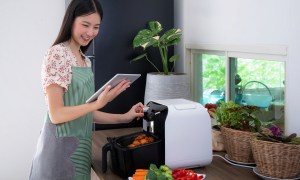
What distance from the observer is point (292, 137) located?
1.49 meters

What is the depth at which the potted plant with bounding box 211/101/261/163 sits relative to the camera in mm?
1690

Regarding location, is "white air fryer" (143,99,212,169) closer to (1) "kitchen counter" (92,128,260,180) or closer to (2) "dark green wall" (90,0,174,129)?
(1) "kitchen counter" (92,128,260,180)

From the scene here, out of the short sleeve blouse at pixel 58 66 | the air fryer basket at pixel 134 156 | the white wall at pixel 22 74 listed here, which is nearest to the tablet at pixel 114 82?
the short sleeve blouse at pixel 58 66

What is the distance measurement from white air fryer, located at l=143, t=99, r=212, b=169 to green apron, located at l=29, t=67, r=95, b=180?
35cm

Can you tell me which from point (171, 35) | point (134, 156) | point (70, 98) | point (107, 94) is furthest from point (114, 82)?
point (171, 35)

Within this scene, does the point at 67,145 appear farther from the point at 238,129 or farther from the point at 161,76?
the point at 161,76

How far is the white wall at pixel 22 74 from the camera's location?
2898mm

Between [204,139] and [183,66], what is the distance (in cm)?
113

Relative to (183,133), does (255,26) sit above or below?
above

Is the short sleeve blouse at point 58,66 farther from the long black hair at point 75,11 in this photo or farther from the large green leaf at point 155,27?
the large green leaf at point 155,27

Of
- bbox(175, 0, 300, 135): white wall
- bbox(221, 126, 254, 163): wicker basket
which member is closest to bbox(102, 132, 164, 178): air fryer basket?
bbox(221, 126, 254, 163): wicker basket

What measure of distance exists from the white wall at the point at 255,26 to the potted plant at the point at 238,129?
0.20 m

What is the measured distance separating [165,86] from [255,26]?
28.5 inches

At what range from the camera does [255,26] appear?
1944 mm
